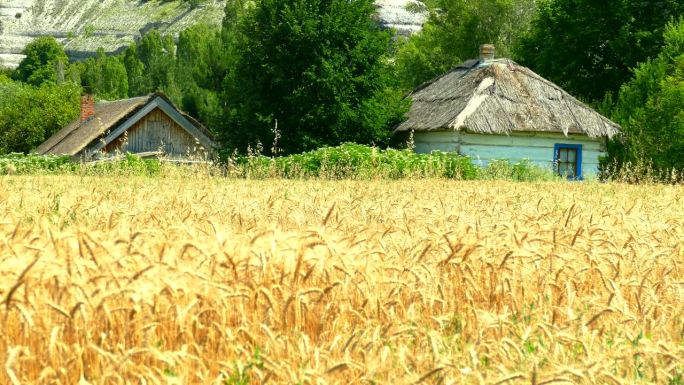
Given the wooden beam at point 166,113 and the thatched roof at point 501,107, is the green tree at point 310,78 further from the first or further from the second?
the wooden beam at point 166,113

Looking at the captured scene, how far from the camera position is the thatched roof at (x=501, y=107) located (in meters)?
30.7

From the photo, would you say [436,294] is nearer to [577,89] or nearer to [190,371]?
[190,371]

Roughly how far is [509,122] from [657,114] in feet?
14.2

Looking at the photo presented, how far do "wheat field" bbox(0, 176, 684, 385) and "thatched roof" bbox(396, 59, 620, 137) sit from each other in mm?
24367

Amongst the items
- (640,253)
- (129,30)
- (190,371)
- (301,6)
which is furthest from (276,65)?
(129,30)

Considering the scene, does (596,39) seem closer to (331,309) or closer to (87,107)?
(87,107)

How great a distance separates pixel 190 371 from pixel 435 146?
28852 mm

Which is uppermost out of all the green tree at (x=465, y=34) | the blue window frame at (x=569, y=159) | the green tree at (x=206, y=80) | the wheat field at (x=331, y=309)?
the green tree at (x=465, y=34)

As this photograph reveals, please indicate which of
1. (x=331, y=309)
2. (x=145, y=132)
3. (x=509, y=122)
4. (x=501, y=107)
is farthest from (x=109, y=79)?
(x=331, y=309)

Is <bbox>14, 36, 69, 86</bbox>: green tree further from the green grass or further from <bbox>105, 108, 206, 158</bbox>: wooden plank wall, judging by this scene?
the green grass

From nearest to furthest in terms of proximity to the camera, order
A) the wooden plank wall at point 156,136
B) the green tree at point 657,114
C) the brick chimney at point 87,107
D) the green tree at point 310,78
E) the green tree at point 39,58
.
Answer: the green tree at point 657,114, the green tree at point 310,78, the wooden plank wall at point 156,136, the brick chimney at point 87,107, the green tree at point 39,58

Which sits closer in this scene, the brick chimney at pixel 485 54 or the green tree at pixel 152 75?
the brick chimney at pixel 485 54

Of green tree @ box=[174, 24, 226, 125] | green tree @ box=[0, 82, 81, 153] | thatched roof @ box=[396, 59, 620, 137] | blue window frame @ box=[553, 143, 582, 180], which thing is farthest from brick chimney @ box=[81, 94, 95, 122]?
blue window frame @ box=[553, 143, 582, 180]

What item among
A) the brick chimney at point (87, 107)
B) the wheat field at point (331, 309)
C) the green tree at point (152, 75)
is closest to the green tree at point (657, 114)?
the brick chimney at point (87, 107)
